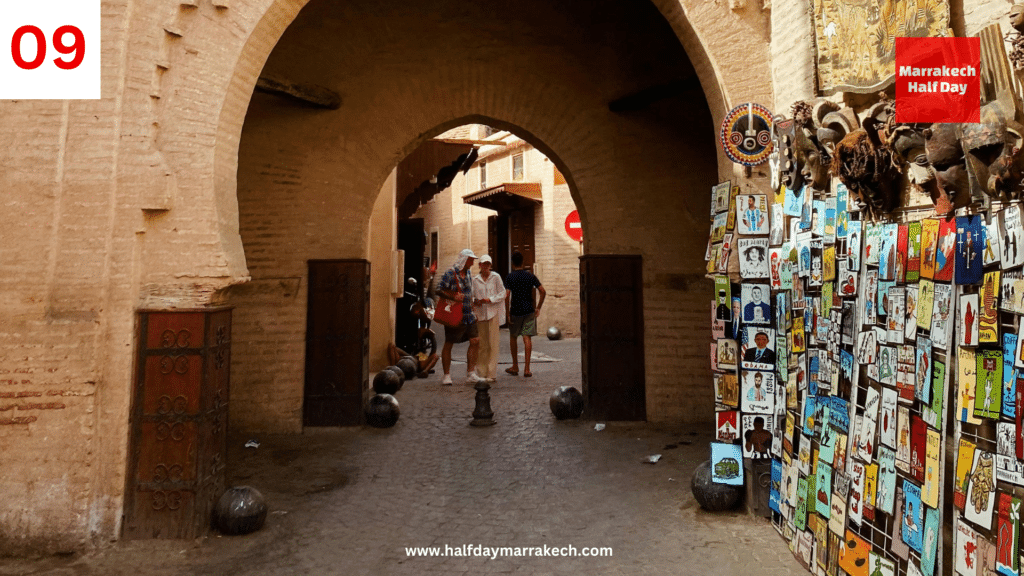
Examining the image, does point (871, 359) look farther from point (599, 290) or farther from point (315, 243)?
point (315, 243)

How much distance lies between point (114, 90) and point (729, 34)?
399 centimetres

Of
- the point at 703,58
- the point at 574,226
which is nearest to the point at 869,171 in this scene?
the point at 703,58

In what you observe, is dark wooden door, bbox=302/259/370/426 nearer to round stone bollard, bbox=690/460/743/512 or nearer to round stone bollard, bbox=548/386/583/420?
round stone bollard, bbox=548/386/583/420

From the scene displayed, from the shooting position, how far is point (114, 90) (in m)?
4.13

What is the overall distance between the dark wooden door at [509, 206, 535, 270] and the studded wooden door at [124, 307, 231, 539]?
1548 cm

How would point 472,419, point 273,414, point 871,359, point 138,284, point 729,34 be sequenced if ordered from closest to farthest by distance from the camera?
point 871,359, point 138,284, point 729,34, point 273,414, point 472,419

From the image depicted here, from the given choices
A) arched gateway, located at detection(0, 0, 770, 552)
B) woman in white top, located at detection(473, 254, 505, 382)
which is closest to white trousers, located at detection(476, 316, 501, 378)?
woman in white top, located at detection(473, 254, 505, 382)

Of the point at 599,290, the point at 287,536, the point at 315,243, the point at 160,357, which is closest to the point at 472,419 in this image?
the point at 599,290

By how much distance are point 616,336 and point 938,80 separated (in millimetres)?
5016

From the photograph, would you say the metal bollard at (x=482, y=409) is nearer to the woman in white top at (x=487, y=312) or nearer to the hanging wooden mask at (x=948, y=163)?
the woman in white top at (x=487, y=312)

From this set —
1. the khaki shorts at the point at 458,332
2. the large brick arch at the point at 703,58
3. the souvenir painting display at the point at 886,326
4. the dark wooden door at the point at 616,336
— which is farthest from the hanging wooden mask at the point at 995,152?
the khaki shorts at the point at 458,332

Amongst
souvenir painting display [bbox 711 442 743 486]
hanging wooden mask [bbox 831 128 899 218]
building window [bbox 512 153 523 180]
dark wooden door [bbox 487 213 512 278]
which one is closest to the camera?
hanging wooden mask [bbox 831 128 899 218]

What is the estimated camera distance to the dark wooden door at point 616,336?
7.43 metres

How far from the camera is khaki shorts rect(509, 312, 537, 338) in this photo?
10359 mm
